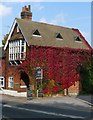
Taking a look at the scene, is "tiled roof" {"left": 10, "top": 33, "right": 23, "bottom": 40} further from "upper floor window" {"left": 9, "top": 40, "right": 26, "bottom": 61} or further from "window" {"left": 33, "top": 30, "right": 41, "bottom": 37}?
"window" {"left": 33, "top": 30, "right": 41, "bottom": 37}

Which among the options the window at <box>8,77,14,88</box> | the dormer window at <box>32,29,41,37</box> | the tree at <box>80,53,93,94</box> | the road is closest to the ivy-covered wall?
the tree at <box>80,53,93,94</box>

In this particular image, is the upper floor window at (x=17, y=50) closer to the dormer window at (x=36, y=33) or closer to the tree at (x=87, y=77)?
the dormer window at (x=36, y=33)

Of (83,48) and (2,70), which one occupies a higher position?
(83,48)

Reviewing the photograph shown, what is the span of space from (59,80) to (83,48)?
7.81 m

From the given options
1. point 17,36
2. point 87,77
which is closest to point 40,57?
point 17,36

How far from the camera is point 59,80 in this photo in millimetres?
36500

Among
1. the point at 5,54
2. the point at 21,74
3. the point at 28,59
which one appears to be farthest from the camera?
the point at 5,54

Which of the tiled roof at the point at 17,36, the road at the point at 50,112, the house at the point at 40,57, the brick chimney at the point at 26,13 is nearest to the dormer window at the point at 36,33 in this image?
the house at the point at 40,57

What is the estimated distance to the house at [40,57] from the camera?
35713 mm

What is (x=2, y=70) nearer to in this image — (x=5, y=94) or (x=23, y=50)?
(x=5, y=94)

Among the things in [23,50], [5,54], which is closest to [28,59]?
[23,50]

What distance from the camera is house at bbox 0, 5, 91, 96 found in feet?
117

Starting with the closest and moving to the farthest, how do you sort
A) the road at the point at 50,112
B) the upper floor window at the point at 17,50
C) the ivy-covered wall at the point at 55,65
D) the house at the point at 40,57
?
the road at the point at 50,112 → the ivy-covered wall at the point at 55,65 → the house at the point at 40,57 → the upper floor window at the point at 17,50

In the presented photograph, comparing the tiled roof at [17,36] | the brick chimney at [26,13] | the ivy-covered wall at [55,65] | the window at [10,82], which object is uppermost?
the brick chimney at [26,13]
